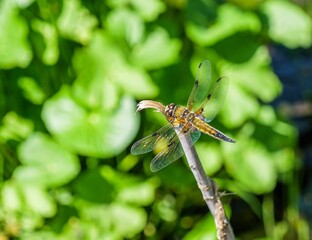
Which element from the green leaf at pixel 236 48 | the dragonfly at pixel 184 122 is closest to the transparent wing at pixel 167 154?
the dragonfly at pixel 184 122

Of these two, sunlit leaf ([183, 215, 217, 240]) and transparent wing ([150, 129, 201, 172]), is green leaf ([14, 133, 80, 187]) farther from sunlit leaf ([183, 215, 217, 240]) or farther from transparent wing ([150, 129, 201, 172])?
transparent wing ([150, 129, 201, 172])

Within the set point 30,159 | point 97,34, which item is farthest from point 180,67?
point 30,159

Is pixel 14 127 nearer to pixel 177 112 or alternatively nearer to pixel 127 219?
pixel 127 219

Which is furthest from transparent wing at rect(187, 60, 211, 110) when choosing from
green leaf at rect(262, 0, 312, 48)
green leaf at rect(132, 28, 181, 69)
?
green leaf at rect(262, 0, 312, 48)

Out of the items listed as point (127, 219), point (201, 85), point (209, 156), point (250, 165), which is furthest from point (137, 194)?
point (201, 85)

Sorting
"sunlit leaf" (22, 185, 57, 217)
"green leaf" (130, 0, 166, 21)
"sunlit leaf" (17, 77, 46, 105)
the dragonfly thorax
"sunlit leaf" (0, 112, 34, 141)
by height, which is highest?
the dragonfly thorax

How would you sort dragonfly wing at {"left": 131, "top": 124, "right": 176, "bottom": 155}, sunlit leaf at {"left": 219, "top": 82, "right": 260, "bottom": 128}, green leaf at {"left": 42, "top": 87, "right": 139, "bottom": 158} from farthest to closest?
sunlit leaf at {"left": 219, "top": 82, "right": 260, "bottom": 128}, green leaf at {"left": 42, "top": 87, "right": 139, "bottom": 158}, dragonfly wing at {"left": 131, "top": 124, "right": 176, "bottom": 155}
